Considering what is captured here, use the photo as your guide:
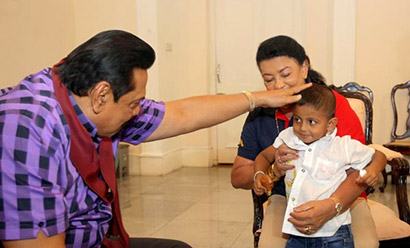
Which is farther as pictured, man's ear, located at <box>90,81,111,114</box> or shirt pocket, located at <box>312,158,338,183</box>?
shirt pocket, located at <box>312,158,338,183</box>

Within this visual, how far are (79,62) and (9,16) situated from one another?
3937 mm

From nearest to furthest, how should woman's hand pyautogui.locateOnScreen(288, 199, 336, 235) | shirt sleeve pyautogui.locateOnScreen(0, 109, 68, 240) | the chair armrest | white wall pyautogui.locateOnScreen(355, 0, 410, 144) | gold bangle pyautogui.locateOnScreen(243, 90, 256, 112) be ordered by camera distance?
shirt sleeve pyautogui.locateOnScreen(0, 109, 68, 240), woman's hand pyautogui.locateOnScreen(288, 199, 336, 235), gold bangle pyautogui.locateOnScreen(243, 90, 256, 112), the chair armrest, white wall pyautogui.locateOnScreen(355, 0, 410, 144)

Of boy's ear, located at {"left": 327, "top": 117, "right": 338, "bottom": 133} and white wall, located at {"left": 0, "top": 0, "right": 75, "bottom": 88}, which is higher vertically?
white wall, located at {"left": 0, "top": 0, "right": 75, "bottom": 88}

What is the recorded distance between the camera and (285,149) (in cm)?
187

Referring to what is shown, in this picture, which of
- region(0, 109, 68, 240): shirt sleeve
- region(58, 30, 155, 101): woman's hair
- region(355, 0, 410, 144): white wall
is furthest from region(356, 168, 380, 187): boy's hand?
region(355, 0, 410, 144): white wall

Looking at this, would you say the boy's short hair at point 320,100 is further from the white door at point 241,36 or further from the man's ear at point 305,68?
the white door at point 241,36

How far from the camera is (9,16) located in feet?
15.7

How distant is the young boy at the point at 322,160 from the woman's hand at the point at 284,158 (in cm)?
2

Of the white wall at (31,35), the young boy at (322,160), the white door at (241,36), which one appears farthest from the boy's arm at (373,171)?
the white door at (241,36)

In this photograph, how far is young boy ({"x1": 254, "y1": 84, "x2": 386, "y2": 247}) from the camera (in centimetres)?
178

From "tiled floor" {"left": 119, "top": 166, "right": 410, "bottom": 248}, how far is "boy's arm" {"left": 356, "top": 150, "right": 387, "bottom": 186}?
72.2 inches

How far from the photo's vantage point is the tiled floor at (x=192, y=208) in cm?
373

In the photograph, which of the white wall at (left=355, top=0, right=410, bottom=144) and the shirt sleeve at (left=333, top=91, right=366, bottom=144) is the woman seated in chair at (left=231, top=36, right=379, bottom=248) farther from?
the white wall at (left=355, top=0, right=410, bottom=144)

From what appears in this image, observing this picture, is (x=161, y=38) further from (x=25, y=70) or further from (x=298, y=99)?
(x=298, y=99)
